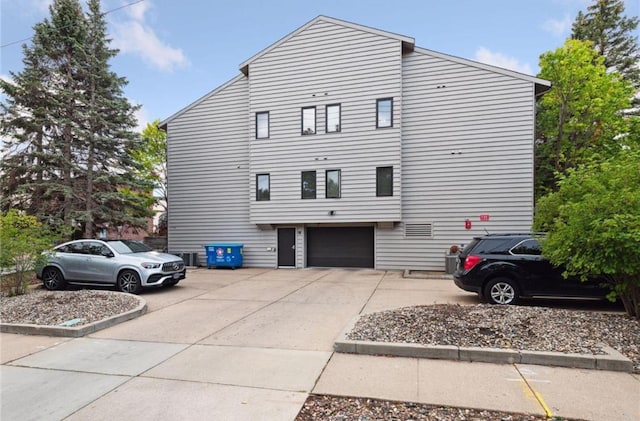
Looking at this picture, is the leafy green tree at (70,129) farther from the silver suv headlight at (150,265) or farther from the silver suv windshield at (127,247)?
the silver suv headlight at (150,265)

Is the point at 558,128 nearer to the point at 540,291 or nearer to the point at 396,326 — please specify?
the point at 540,291

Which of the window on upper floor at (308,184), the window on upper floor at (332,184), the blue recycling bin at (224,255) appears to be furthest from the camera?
the blue recycling bin at (224,255)

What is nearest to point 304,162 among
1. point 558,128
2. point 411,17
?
point 411,17

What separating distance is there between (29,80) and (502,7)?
17.8 metres

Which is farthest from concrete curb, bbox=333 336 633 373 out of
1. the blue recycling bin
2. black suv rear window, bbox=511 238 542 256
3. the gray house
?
the blue recycling bin

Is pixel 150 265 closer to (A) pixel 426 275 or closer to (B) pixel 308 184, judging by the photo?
(B) pixel 308 184

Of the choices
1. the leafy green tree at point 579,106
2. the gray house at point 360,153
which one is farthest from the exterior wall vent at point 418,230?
the leafy green tree at point 579,106

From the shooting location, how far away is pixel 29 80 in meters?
13.0

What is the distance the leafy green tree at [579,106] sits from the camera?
16188mm

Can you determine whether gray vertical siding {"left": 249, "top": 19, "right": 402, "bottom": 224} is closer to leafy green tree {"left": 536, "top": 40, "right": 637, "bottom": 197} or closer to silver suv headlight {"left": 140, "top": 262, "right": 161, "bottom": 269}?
silver suv headlight {"left": 140, "top": 262, "right": 161, "bottom": 269}

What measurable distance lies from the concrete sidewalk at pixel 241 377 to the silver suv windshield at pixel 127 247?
390 cm

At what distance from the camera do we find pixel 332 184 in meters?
14.0

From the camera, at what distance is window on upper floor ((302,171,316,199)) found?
1422cm

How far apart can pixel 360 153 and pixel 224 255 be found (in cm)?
734
